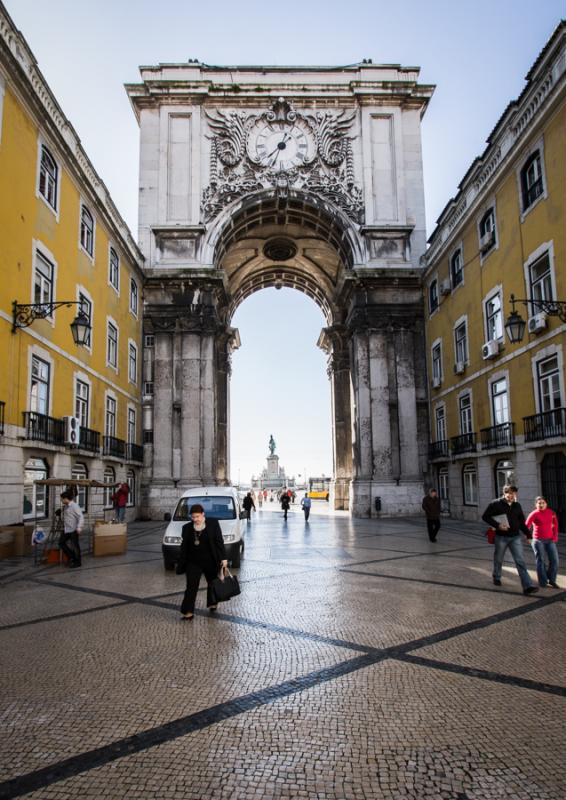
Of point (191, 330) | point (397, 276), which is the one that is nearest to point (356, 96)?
point (397, 276)

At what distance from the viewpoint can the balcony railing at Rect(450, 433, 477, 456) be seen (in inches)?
894

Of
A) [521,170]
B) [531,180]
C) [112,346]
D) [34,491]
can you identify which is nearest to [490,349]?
[531,180]

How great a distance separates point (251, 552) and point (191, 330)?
1761 cm

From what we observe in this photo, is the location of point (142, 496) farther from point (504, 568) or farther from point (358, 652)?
point (358, 652)

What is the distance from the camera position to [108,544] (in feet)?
45.3

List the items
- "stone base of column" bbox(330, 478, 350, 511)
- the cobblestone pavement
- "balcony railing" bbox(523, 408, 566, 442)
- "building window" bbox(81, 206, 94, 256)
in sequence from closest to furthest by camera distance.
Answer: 1. the cobblestone pavement
2. "balcony railing" bbox(523, 408, 566, 442)
3. "building window" bbox(81, 206, 94, 256)
4. "stone base of column" bbox(330, 478, 350, 511)

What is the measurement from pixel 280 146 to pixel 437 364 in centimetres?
1526

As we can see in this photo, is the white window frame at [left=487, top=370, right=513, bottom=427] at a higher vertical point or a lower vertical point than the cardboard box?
higher

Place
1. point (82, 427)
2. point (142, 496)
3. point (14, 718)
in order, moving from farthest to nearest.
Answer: point (142, 496)
point (82, 427)
point (14, 718)

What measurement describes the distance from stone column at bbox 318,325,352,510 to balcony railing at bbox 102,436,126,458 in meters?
16.1

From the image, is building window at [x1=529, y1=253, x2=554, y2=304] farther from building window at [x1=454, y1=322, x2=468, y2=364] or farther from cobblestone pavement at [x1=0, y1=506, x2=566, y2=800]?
cobblestone pavement at [x1=0, y1=506, x2=566, y2=800]

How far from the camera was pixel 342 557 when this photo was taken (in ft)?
42.1

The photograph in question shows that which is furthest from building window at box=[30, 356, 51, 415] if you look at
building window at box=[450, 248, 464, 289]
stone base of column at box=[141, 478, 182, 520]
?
building window at box=[450, 248, 464, 289]

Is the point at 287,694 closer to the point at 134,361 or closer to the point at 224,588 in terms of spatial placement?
the point at 224,588
